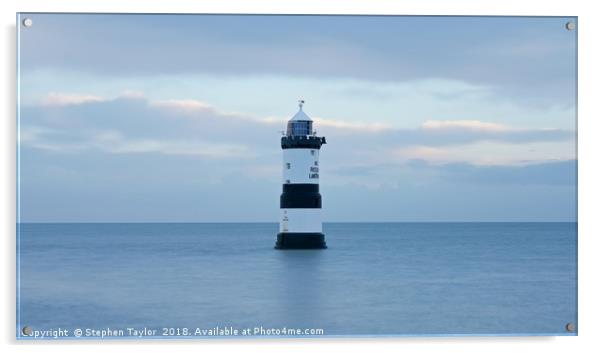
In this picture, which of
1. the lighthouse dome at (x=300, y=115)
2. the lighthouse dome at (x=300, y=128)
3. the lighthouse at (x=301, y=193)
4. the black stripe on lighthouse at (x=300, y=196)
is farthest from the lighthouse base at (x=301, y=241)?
the lighthouse dome at (x=300, y=115)

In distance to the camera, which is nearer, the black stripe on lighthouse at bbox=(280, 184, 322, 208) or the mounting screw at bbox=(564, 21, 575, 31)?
the mounting screw at bbox=(564, 21, 575, 31)

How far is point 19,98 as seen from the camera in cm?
693

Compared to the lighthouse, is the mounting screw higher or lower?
higher

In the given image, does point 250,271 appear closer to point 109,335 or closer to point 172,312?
point 172,312

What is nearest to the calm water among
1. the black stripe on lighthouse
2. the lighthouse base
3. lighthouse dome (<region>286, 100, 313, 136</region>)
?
the lighthouse base

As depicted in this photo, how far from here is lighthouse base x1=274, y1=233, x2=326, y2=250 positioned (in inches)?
587

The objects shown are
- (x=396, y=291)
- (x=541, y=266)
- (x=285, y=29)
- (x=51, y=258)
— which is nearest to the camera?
(x=285, y=29)

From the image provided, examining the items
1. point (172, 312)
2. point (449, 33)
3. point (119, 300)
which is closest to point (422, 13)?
point (449, 33)

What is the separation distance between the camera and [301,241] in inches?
588

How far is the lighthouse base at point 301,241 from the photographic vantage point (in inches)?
587

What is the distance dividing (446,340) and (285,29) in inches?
128

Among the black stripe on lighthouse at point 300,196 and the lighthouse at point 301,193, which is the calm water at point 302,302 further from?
the black stripe on lighthouse at point 300,196

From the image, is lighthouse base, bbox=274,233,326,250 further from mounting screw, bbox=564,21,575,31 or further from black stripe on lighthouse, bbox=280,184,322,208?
mounting screw, bbox=564,21,575,31

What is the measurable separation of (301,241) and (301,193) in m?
0.96
